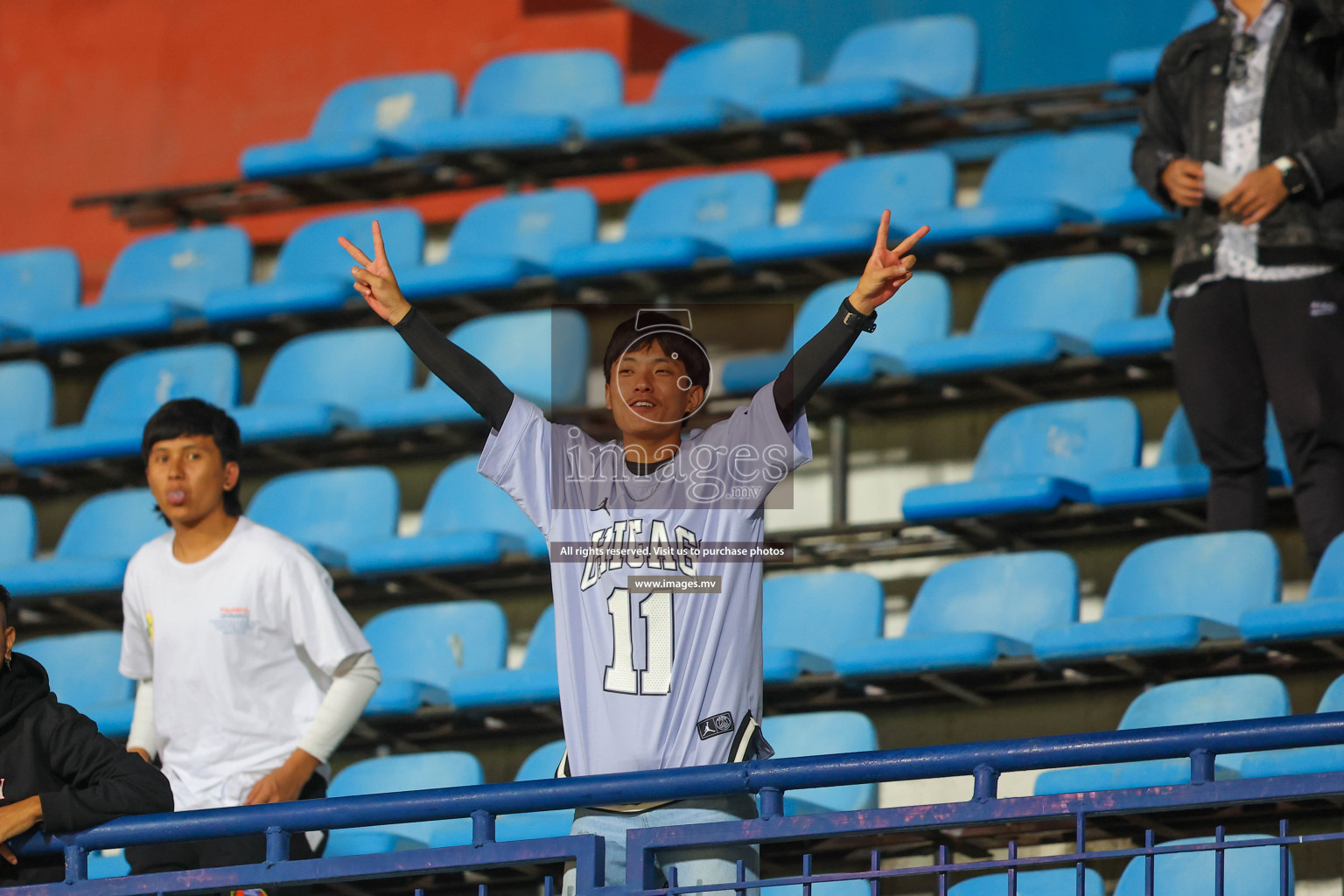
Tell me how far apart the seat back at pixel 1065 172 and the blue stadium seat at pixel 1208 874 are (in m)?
2.38

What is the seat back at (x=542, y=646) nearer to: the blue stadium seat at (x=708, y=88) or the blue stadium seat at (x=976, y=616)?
the blue stadium seat at (x=976, y=616)

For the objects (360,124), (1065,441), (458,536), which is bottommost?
(458,536)

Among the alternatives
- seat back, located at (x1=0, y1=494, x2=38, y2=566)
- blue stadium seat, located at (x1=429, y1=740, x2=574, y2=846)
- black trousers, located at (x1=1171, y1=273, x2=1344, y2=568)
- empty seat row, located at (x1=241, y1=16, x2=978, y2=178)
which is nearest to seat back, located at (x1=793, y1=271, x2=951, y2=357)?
empty seat row, located at (x1=241, y1=16, x2=978, y2=178)

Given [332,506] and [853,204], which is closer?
[332,506]

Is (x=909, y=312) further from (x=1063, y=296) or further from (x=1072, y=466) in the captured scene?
(x=1072, y=466)

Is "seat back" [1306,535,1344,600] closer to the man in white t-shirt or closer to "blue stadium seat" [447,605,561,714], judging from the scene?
"blue stadium seat" [447,605,561,714]

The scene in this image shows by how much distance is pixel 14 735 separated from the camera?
9.43 ft

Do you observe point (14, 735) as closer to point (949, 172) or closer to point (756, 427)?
point (756, 427)

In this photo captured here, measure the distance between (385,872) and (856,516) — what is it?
2.74 m

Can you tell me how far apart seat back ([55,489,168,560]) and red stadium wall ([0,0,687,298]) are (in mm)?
1675

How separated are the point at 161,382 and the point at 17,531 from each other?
66 cm

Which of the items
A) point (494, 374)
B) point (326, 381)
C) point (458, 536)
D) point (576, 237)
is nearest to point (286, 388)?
point (326, 381)

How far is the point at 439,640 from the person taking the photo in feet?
15.2

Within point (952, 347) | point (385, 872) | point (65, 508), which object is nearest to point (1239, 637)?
point (952, 347)
